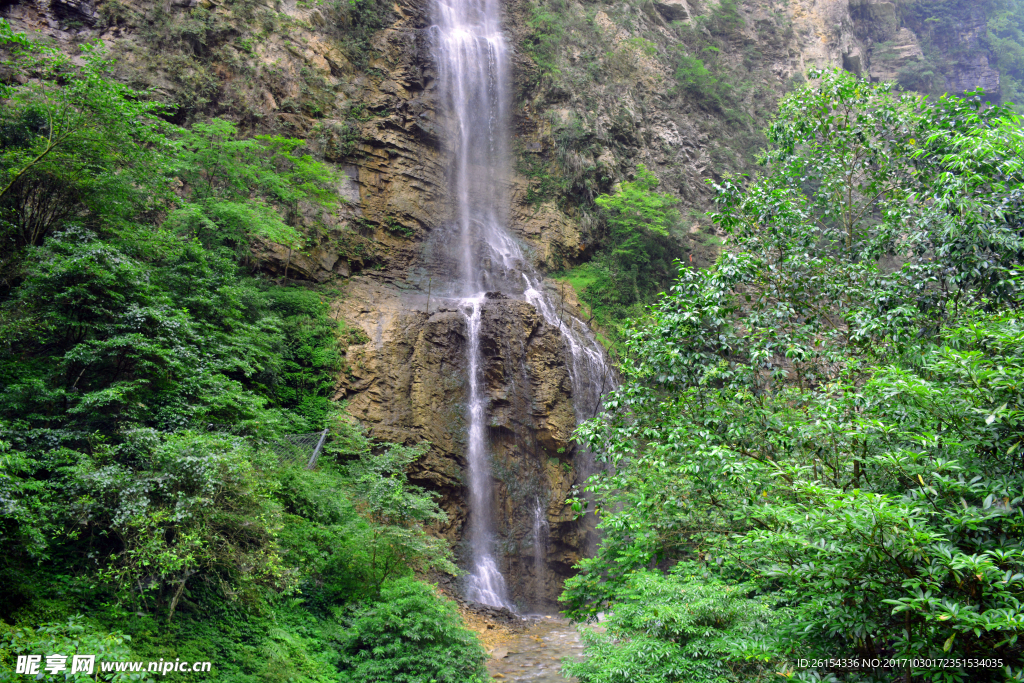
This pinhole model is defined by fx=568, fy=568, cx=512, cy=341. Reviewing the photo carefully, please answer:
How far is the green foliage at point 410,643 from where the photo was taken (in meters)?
8.26

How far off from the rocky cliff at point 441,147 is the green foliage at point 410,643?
613cm

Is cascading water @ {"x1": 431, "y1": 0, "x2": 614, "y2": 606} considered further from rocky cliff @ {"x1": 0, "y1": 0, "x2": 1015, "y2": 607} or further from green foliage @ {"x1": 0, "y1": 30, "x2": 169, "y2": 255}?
green foliage @ {"x1": 0, "y1": 30, "x2": 169, "y2": 255}

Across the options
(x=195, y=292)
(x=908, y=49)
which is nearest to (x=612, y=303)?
(x=195, y=292)

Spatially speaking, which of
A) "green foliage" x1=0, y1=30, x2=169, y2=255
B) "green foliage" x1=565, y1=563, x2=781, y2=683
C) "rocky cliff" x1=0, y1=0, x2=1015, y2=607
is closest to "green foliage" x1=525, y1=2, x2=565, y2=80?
"rocky cliff" x1=0, y1=0, x2=1015, y2=607

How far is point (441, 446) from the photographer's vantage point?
15633 mm

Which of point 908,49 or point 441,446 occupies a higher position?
point 908,49

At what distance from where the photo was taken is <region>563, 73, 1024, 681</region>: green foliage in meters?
4.04

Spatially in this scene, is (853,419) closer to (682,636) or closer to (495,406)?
(682,636)

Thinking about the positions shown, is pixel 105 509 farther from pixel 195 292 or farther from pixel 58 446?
pixel 195 292

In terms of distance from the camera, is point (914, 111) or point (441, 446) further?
point (441, 446)

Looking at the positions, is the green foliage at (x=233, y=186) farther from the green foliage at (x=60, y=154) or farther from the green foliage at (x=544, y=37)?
the green foliage at (x=544, y=37)

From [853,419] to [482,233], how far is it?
1795cm

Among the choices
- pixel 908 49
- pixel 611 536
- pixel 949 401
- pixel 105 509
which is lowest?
pixel 611 536

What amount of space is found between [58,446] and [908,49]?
49669 mm
